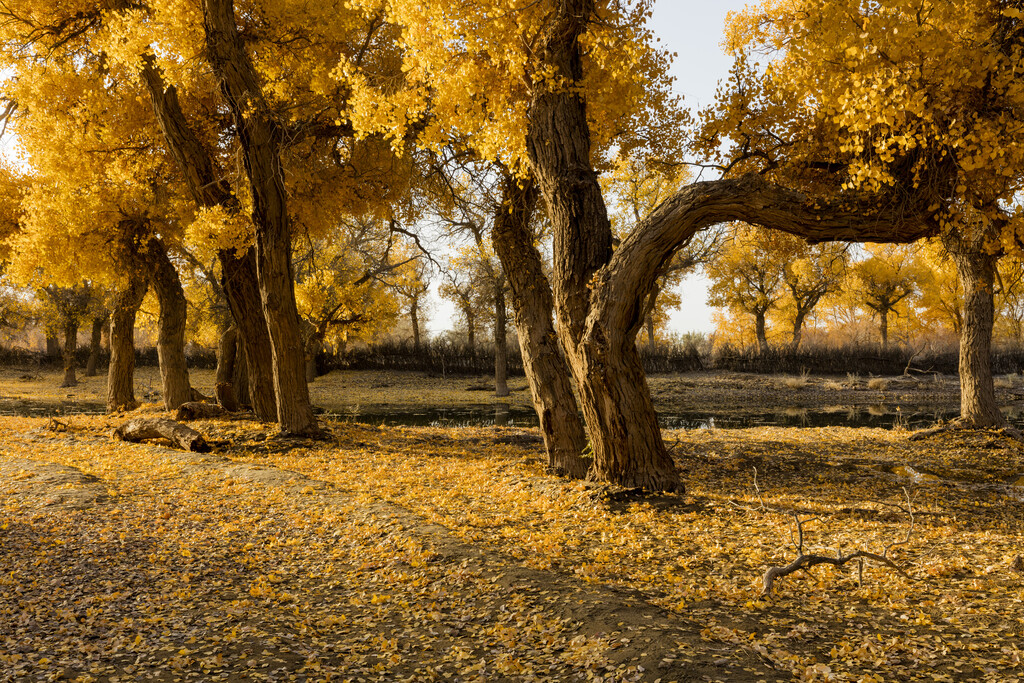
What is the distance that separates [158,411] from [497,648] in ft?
43.6

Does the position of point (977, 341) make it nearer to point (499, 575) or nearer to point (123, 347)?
point (499, 575)

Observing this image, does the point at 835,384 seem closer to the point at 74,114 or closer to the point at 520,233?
the point at 520,233

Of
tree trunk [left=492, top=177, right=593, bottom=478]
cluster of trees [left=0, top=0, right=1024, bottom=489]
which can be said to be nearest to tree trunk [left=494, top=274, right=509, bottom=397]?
cluster of trees [left=0, top=0, right=1024, bottom=489]

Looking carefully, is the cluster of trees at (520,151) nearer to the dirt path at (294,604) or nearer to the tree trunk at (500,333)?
the dirt path at (294,604)

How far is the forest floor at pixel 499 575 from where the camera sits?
3.78m

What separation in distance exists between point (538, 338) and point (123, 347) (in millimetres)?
12569

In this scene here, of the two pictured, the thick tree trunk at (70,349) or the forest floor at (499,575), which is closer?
the forest floor at (499,575)

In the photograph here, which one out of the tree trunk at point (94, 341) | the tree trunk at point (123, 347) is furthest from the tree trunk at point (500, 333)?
the tree trunk at point (94, 341)

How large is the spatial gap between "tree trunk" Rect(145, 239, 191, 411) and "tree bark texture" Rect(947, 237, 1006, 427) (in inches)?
614

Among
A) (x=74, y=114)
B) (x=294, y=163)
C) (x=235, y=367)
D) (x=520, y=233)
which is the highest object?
(x=74, y=114)

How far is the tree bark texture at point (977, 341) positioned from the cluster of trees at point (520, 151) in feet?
0.13

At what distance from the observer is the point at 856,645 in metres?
3.83

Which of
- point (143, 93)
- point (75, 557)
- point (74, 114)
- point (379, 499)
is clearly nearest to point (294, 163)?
point (143, 93)

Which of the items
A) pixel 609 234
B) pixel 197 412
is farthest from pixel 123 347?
pixel 609 234
